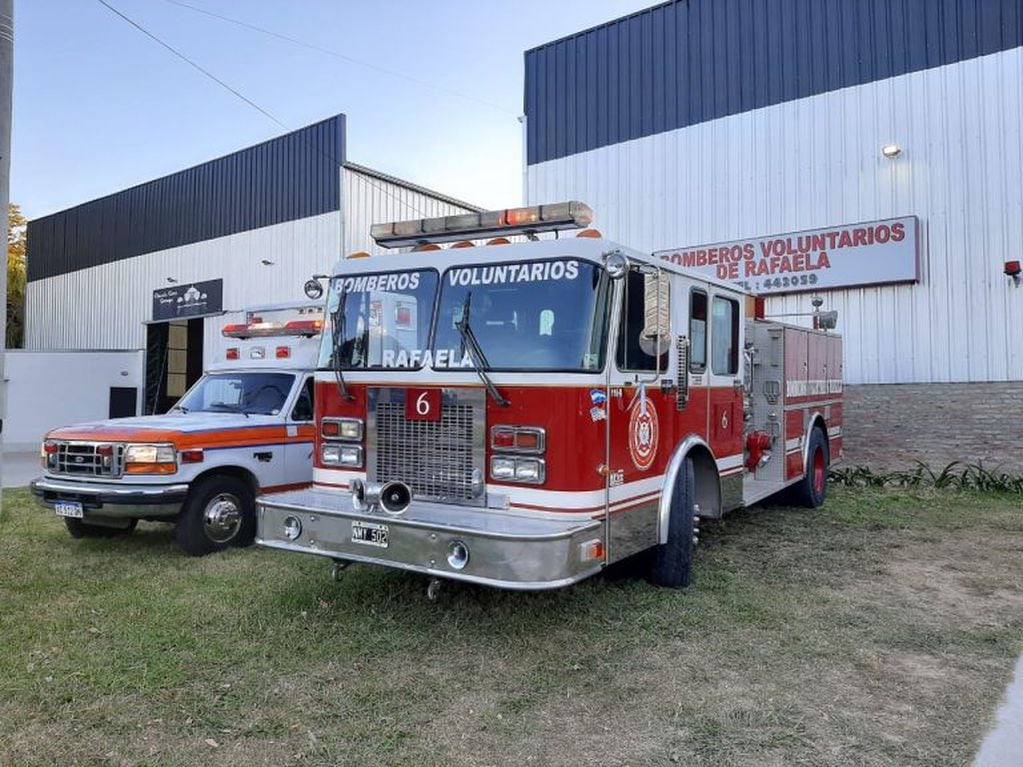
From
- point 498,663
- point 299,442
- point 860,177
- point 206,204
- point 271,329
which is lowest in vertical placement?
point 498,663

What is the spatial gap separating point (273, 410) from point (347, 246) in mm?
10533

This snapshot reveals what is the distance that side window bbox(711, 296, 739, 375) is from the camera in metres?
6.39

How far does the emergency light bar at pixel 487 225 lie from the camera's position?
196 inches

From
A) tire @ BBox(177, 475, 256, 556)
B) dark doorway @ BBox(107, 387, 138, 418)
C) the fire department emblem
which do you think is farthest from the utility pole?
dark doorway @ BBox(107, 387, 138, 418)

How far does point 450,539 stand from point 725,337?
3.44 m

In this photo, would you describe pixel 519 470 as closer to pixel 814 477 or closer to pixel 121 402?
pixel 814 477

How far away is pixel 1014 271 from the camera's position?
10.6 meters

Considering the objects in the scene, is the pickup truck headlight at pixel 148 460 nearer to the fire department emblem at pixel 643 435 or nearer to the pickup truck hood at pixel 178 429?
the pickup truck hood at pixel 178 429

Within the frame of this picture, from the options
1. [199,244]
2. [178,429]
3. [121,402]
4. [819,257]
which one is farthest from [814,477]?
[121,402]

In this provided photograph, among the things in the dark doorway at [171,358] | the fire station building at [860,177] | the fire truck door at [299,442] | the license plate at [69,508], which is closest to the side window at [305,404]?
the fire truck door at [299,442]

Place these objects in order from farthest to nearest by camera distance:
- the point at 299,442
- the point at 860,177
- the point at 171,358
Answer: the point at 171,358 → the point at 860,177 → the point at 299,442

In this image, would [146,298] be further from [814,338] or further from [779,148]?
[814,338]

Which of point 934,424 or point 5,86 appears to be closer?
point 5,86

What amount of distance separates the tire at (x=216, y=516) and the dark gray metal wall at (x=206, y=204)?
37.9ft
